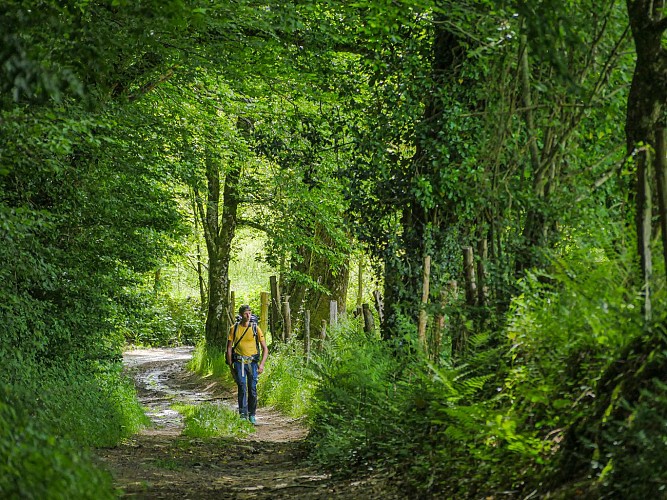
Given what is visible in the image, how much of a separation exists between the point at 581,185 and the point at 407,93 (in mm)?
4021

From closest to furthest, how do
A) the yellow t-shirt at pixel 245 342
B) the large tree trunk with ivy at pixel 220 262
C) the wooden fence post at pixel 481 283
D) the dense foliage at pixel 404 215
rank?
1. the dense foliage at pixel 404 215
2. the wooden fence post at pixel 481 283
3. the yellow t-shirt at pixel 245 342
4. the large tree trunk with ivy at pixel 220 262

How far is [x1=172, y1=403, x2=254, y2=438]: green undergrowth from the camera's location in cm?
1238

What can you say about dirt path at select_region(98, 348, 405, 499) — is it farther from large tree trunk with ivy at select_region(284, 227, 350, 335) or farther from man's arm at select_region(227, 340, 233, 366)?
large tree trunk with ivy at select_region(284, 227, 350, 335)

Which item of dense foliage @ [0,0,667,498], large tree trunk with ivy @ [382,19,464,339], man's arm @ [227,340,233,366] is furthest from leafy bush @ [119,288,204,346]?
large tree trunk with ivy @ [382,19,464,339]

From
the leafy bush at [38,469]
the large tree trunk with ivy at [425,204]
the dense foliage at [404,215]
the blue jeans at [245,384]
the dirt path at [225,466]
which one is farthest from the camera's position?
the blue jeans at [245,384]

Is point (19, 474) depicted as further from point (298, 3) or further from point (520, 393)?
point (298, 3)

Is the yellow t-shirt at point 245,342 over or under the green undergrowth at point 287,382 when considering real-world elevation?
over

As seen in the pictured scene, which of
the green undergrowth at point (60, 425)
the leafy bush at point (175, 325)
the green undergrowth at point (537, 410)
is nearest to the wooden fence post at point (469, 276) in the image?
the green undergrowth at point (537, 410)

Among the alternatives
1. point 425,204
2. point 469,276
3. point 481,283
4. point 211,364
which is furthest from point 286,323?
point 481,283

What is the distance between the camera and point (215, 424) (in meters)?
12.7

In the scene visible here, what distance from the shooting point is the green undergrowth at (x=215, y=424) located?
40.6 ft

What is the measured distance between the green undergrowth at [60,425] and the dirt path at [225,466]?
0.43m

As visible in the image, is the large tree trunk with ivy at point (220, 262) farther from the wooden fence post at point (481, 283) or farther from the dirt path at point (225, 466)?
the wooden fence post at point (481, 283)

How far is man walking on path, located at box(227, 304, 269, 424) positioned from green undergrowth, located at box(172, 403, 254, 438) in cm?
60
